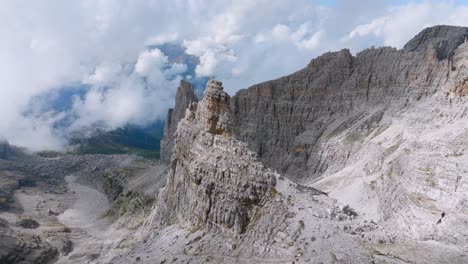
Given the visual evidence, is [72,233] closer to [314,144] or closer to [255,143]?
[255,143]

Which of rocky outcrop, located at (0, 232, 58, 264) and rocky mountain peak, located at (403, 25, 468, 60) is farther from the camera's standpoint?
rocky mountain peak, located at (403, 25, 468, 60)

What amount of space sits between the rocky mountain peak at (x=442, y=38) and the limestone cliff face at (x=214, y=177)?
7686 cm

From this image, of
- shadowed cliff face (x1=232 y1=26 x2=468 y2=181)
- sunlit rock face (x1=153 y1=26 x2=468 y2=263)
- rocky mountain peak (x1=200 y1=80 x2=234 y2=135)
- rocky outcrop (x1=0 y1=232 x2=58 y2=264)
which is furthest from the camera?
shadowed cliff face (x1=232 y1=26 x2=468 y2=181)

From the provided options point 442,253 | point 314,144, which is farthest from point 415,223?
point 314,144

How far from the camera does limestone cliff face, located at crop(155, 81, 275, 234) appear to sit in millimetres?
65062

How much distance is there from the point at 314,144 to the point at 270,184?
2579 inches

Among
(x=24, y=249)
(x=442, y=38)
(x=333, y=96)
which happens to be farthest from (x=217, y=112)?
(x=442, y=38)

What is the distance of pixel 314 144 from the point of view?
128625mm

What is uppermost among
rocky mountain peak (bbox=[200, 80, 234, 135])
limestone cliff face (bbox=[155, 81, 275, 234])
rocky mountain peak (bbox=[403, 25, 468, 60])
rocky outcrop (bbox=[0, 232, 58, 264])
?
rocky mountain peak (bbox=[403, 25, 468, 60])

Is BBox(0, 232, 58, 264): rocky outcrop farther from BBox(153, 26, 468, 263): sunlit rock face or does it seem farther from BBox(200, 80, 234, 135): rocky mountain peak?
BBox(200, 80, 234, 135): rocky mountain peak

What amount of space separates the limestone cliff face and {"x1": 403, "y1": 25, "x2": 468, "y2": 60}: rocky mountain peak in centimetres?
7686

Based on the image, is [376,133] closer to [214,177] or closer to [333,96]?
[333,96]

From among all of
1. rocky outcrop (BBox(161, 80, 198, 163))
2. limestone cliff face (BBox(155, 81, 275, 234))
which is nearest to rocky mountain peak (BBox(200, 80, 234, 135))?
limestone cliff face (BBox(155, 81, 275, 234))

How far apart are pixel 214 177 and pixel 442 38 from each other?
111963 mm
